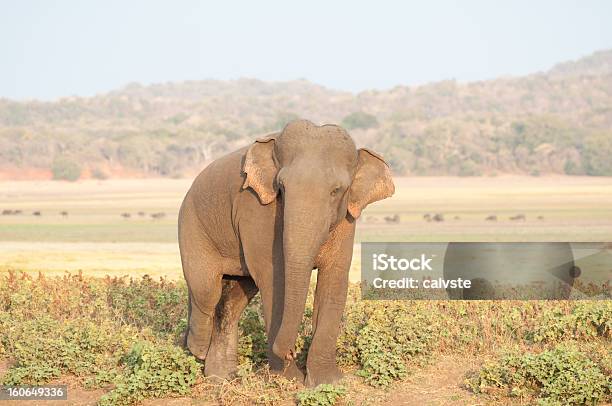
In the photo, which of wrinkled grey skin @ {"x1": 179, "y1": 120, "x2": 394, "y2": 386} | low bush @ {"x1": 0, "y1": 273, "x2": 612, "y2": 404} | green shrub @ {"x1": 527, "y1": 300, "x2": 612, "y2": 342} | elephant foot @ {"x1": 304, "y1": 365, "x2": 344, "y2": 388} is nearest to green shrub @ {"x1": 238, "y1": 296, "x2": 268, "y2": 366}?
low bush @ {"x1": 0, "y1": 273, "x2": 612, "y2": 404}

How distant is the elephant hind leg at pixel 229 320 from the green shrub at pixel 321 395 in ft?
5.00

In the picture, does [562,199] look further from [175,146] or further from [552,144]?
[175,146]

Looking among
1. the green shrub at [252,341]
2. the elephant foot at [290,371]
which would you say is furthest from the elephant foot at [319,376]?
the green shrub at [252,341]

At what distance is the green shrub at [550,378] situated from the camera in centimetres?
767

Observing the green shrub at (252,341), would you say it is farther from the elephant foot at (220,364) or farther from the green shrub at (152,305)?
the green shrub at (152,305)

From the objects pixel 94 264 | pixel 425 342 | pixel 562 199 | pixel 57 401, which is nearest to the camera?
pixel 57 401

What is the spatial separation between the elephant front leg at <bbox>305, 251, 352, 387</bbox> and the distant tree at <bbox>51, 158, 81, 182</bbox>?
63.8m

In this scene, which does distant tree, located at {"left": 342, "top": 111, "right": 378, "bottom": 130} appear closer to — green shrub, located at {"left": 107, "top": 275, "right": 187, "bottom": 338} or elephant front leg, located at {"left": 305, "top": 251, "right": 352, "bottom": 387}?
green shrub, located at {"left": 107, "top": 275, "right": 187, "bottom": 338}

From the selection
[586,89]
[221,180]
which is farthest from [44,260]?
[586,89]

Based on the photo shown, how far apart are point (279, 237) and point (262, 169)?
594mm

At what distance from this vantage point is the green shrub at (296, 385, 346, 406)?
7.69 m

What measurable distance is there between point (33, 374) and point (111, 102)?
5748 inches

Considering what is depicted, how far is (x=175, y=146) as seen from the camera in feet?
268

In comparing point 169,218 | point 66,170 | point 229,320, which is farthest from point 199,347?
point 66,170
